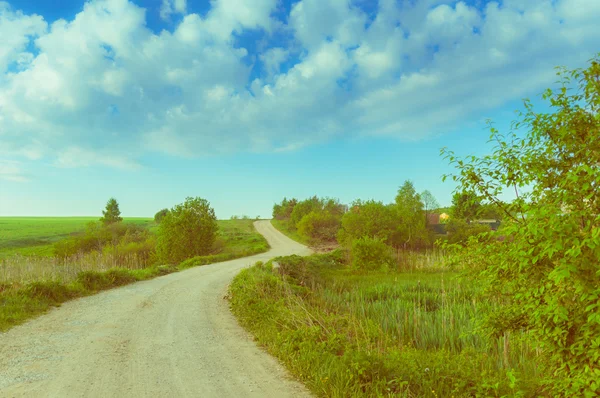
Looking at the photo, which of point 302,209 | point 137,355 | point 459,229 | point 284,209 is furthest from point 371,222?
point 284,209

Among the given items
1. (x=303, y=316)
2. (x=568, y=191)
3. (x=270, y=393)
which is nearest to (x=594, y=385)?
(x=568, y=191)

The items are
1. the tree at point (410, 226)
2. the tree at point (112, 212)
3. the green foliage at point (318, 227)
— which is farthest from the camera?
the tree at point (112, 212)

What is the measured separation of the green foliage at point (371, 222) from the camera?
36781 mm

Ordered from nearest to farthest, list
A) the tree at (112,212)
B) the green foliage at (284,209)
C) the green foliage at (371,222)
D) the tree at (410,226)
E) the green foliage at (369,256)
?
the green foliage at (369,256)
the green foliage at (371,222)
the tree at (410,226)
the tree at (112,212)
the green foliage at (284,209)

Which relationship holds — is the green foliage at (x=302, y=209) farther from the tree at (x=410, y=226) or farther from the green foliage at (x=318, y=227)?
the tree at (x=410, y=226)

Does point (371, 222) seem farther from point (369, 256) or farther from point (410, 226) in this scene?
point (369, 256)

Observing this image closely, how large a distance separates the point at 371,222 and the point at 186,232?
17.5 m

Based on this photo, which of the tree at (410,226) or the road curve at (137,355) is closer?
the road curve at (137,355)

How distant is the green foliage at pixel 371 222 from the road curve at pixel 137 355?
26.1m

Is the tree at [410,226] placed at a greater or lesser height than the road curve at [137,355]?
greater

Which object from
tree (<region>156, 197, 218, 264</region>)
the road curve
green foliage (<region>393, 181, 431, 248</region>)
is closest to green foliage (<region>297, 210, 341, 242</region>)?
green foliage (<region>393, 181, 431, 248</region>)

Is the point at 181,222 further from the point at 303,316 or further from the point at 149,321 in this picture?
the point at 303,316

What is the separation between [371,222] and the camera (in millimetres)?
36812

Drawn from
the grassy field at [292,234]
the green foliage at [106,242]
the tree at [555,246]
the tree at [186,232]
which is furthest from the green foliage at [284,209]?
the tree at [555,246]
